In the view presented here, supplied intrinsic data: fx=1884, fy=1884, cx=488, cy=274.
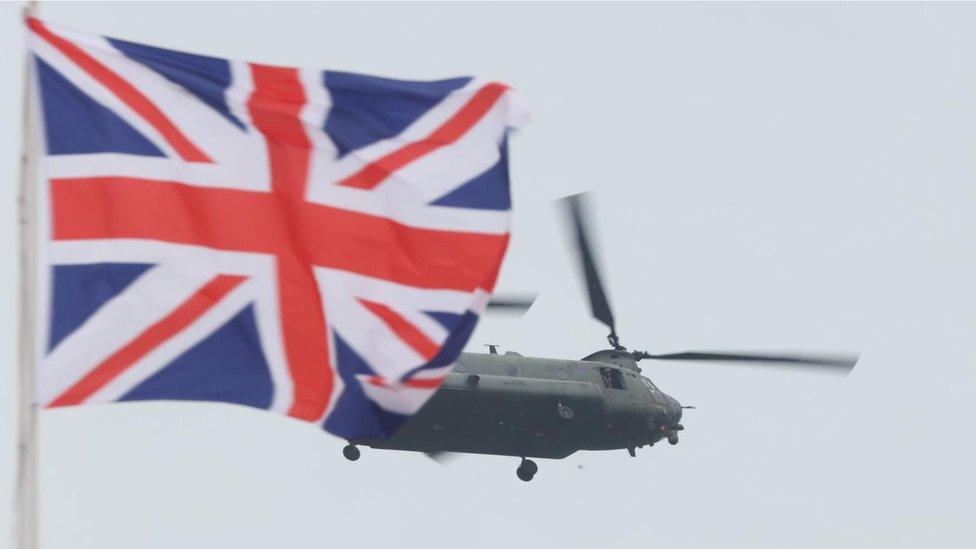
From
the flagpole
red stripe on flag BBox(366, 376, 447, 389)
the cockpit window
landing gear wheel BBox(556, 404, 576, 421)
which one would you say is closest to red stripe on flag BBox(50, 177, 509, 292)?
red stripe on flag BBox(366, 376, 447, 389)

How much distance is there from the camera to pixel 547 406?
1437 inches

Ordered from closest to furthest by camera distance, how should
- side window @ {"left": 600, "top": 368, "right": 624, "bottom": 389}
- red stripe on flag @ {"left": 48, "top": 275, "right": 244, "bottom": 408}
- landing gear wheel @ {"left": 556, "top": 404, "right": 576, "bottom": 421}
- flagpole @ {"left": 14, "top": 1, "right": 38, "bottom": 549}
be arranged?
1. flagpole @ {"left": 14, "top": 1, "right": 38, "bottom": 549}
2. red stripe on flag @ {"left": 48, "top": 275, "right": 244, "bottom": 408}
3. landing gear wheel @ {"left": 556, "top": 404, "right": 576, "bottom": 421}
4. side window @ {"left": 600, "top": 368, "right": 624, "bottom": 389}

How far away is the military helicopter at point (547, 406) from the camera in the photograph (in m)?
35.3

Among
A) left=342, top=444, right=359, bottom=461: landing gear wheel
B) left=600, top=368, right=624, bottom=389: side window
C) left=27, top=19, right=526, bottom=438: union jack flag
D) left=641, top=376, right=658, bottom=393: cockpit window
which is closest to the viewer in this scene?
left=27, top=19, right=526, bottom=438: union jack flag

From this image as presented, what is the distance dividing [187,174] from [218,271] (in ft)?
2.81

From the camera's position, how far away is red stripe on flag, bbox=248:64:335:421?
50.6ft

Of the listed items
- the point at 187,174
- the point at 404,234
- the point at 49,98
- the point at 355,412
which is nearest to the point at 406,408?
the point at 355,412

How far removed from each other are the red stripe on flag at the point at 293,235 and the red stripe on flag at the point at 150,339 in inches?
18.6

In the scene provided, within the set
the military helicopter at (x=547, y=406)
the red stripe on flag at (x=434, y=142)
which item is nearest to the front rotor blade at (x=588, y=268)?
the military helicopter at (x=547, y=406)

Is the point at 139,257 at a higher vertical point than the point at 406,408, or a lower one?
higher

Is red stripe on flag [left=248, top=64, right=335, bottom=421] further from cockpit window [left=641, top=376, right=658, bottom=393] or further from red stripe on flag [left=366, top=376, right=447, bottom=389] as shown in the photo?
cockpit window [left=641, top=376, right=658, bottom=393]

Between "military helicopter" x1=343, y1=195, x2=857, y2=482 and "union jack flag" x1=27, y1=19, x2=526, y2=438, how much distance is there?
58.0ft

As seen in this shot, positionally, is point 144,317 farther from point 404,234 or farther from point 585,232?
point 585,232

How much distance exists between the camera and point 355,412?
50.8 ft
